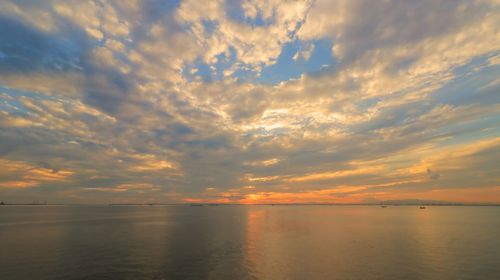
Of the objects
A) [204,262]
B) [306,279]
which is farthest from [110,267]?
[306,279]

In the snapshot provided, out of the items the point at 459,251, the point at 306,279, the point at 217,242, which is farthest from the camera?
the point at 217,242

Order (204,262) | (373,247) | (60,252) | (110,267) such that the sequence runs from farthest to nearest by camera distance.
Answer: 1. (373,247)
2. (60,252)
3. (204,262)
4. (110,267)

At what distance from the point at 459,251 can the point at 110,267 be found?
230ft

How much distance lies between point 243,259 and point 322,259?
14962mm

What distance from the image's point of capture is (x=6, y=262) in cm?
4959

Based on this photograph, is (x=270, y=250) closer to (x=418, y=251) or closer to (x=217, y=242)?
(x=217, y=242)

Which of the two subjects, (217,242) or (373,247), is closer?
(373,247)

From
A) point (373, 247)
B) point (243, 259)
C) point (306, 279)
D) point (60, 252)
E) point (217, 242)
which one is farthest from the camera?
point (217, 242)

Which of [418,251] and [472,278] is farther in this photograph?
[418,251]

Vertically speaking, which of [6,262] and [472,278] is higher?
[6,262]

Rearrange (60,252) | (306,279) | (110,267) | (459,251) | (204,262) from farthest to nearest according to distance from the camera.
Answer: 1. (459,251)
2. (60,252)
3. (204,262)
4. (110,267)
5. (306,279)

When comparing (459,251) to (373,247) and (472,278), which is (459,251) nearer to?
(373,247)

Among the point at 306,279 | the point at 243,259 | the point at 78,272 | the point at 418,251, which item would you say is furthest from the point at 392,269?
the point at 78,272

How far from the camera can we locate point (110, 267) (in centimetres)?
4722
